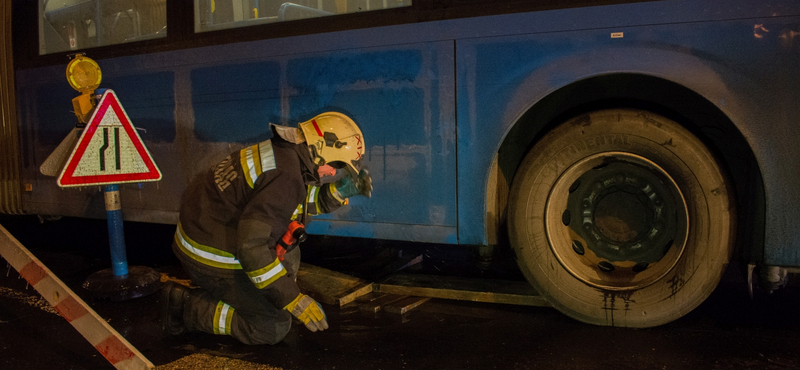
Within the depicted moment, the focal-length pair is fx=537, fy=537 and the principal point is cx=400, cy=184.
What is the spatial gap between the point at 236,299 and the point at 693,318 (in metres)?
2.52

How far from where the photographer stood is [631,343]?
2.67 metres

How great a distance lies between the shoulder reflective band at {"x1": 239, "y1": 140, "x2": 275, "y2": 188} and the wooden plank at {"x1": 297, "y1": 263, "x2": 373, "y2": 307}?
3.73 ft

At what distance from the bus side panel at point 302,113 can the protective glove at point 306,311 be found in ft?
2.71

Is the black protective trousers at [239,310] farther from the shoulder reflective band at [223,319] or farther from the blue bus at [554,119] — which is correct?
the blue bus at [554,119]

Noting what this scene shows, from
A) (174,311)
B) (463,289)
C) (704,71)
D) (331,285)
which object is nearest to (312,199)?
(331,285)

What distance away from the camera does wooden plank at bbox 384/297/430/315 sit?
329 cm

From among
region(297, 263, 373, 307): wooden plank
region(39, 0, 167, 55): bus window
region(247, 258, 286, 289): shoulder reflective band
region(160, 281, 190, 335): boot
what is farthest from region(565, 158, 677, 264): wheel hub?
region(39, 0, 167, 55): bus window

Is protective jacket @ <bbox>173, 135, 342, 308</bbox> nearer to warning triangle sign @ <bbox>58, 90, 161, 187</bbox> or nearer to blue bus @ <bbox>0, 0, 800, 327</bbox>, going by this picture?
blue bus @ <bbox>0, 0, 800, 327</bbox>

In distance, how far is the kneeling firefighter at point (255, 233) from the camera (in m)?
2.59

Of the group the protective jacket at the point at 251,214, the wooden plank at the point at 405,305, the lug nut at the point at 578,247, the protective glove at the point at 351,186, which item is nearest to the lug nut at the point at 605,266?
the lug nut at the point at 578,247

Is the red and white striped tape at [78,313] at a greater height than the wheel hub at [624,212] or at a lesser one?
lesser

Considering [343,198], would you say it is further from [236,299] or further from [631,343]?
[631,343]

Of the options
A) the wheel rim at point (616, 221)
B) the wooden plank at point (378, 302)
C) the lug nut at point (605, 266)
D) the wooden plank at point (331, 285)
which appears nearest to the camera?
the wheel rim at point (616, 221)

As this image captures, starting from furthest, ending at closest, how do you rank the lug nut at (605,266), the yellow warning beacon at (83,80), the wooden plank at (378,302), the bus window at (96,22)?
the bus window at (96,22) → the yellow warning beacon at (83,80) → the wooden plank at (378,302) → the lug nut at (605,266)
